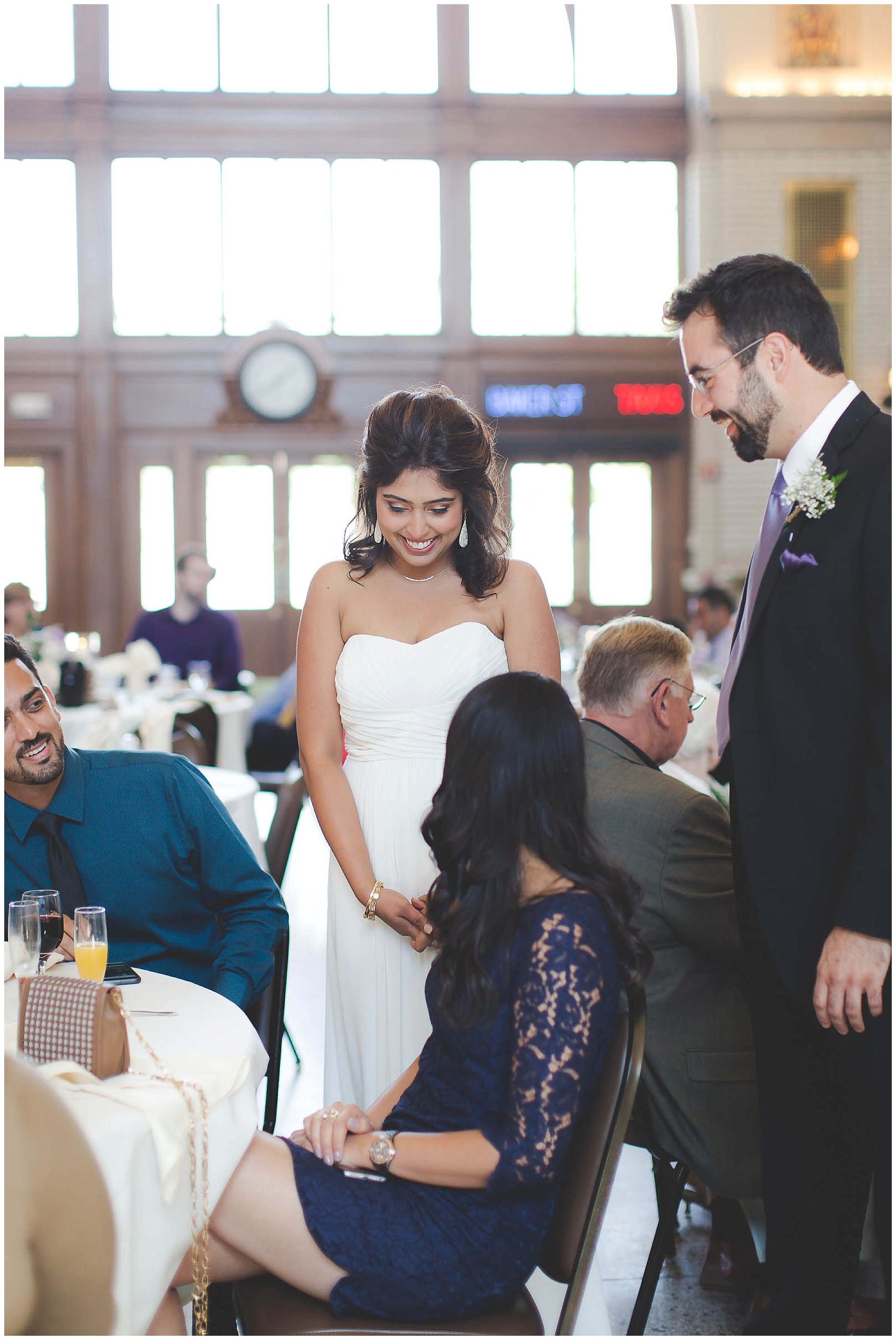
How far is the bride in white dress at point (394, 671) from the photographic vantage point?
219cm

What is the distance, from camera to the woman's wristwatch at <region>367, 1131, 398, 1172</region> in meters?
1.59

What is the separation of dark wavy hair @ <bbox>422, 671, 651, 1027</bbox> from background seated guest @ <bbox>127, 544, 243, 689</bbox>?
6.19m

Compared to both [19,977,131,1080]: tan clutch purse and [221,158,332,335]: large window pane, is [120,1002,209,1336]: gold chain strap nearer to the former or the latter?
[19,977,131,1080]: tan clutch purse

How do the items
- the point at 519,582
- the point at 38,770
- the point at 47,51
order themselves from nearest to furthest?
the point at 38,770
the point at 519,582
the point at 47,51

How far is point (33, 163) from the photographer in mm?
11094

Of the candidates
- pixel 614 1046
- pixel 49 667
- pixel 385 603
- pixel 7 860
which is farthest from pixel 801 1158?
pixel 49 667

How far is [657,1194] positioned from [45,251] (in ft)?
36.5

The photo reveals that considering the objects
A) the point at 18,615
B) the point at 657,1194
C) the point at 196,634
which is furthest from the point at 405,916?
the point at 196,634

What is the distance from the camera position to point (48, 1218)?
3.76ft

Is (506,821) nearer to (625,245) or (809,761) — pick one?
(809,761)

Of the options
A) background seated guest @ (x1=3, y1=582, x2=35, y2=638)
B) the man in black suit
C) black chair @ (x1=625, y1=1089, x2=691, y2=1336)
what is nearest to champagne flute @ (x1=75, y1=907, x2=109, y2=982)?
black chair @ (x1=625, y1=1089, x2=691, y2=1336)

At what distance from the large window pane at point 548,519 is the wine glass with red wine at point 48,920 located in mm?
9894

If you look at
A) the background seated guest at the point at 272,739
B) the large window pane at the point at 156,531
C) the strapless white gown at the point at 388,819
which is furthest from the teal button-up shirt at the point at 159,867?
the large window pane at the point at 156,531

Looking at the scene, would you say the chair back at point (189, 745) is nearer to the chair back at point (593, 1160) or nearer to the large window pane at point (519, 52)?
the chair back at point (593, 1160)
